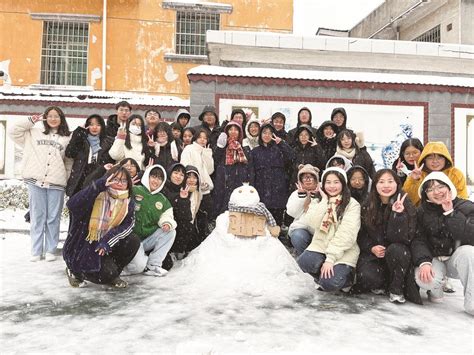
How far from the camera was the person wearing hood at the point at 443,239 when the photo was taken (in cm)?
365

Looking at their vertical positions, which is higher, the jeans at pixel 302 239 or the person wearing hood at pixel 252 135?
the person wearing hood at pixel 252 135

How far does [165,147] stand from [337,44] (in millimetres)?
6500

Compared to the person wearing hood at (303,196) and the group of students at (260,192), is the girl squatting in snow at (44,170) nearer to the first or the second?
the group of students at (260,192)

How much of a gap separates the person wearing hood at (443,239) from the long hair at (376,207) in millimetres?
261

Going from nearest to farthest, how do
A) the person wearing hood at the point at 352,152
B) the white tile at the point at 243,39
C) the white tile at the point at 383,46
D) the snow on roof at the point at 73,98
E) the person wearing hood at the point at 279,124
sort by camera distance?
1. the person wearing hood at the point at 352,152
2. the person wearing hood at the point at 279,124
3. the white tile at the point at 243,39
4. the white tile at the point at 383,46
5. the snow on roof at the point at 73,98

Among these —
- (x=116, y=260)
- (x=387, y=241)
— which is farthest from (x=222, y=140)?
(x=387, y=241)

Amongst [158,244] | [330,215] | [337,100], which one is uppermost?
[337,100]

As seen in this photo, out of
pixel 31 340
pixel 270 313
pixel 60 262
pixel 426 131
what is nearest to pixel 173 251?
pixel 60 262

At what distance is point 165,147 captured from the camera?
224 inches

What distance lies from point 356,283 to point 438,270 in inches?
28.7

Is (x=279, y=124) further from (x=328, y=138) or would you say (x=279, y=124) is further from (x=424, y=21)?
(x=424, y=21)

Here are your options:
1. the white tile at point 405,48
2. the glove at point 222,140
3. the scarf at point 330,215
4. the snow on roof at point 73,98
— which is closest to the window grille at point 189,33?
the snow on roof at point 73,98

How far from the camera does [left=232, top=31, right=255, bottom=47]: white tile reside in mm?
10094

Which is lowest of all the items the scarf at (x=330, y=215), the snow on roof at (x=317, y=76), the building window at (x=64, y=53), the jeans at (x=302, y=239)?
the jeans at (x=302, y=239)
